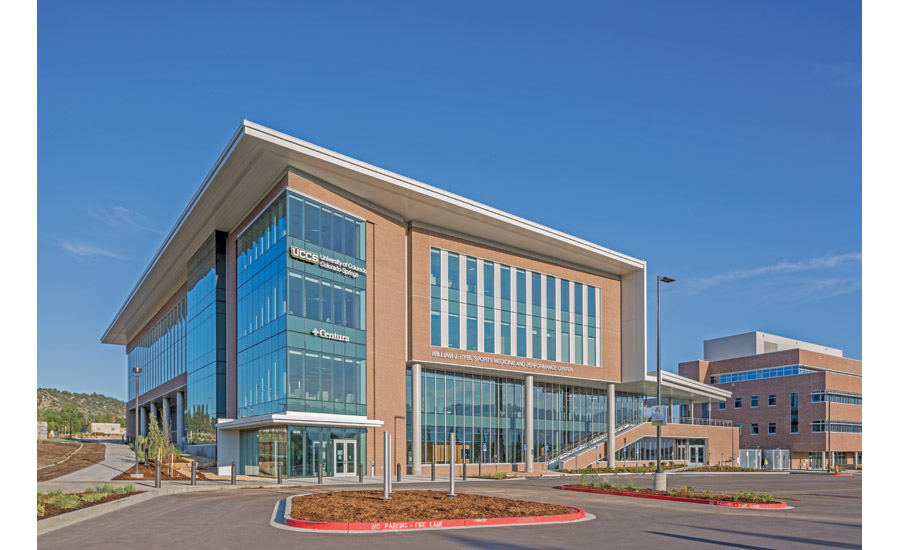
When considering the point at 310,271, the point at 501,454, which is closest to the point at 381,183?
the point at 310,271

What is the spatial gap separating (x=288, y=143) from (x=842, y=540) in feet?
95.0

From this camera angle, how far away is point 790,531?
55.5ft

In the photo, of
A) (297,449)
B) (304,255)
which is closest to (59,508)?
(297,449)

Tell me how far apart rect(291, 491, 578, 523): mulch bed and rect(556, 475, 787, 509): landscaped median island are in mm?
7284

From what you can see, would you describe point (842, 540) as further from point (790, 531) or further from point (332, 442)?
point (332, 442)

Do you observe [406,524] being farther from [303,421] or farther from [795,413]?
[795,413]

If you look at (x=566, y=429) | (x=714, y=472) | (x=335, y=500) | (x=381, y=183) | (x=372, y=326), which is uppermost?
(x=381, y=183)

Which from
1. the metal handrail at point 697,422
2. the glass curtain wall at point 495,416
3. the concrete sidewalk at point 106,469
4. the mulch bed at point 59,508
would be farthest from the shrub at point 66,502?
the metal handrail at point 697,422

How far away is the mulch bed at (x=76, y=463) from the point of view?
38812 millimetres

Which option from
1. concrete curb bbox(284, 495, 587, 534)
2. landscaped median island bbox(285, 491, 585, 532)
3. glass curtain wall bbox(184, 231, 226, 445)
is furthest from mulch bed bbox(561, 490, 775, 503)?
glass curtain wall bbox(184, 231, 226, 445)

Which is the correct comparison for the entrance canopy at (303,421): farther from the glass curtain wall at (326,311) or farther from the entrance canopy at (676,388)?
the entrance canopy at (676,388)

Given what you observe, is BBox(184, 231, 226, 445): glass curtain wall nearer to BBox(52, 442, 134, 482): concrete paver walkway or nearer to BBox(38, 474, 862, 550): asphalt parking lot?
BBox(52, 442, 134, 482): concrete paver walkway

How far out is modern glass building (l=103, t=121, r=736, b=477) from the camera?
128 ft

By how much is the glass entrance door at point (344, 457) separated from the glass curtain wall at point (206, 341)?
10.6 metres
